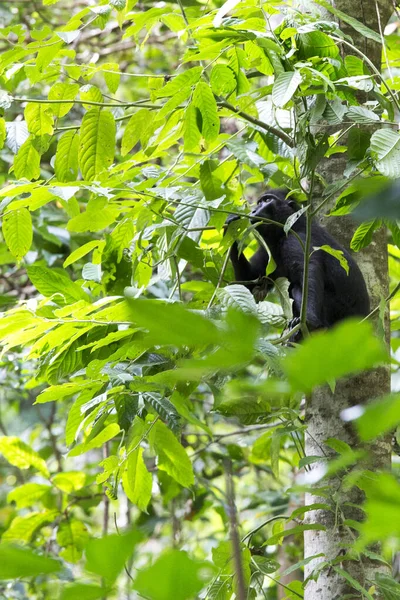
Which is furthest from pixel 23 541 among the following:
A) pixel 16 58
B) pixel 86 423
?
pixel 16 58

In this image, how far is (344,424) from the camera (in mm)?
2352

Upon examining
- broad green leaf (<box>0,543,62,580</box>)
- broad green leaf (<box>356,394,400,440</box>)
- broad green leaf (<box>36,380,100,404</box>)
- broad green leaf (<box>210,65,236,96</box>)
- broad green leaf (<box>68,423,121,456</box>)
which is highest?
broad green leaf (<box>356,394,400,440</box>)

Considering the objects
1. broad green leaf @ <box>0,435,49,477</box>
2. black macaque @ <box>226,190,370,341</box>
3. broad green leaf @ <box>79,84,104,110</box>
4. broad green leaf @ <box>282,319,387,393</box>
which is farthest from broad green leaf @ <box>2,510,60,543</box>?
broad green leaf @ <box>282,319,387,393</box>

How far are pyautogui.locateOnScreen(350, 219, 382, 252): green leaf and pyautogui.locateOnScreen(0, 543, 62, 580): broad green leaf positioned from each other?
1.87 meters

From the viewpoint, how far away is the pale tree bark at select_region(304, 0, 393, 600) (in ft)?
7.18

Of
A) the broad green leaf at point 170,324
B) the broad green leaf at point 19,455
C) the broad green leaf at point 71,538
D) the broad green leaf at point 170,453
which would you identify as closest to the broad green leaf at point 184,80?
the broad green leaf at point 170,453

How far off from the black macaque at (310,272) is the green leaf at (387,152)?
73cm

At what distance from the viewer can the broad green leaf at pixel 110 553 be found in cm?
40

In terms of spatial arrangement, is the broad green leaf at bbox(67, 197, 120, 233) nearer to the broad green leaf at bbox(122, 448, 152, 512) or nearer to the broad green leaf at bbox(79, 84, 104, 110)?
the broad green leaf at bbox(79, 84, 104, 110)

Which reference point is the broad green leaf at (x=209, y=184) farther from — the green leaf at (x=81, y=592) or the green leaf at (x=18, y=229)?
the green leaf at (x=81, y=592)

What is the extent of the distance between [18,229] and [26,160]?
0.91 feet

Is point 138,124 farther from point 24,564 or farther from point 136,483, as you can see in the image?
point 24,564

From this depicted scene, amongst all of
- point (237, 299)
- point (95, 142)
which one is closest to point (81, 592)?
point (237, 299)

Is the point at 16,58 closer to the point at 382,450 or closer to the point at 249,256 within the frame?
the point at 249,256
